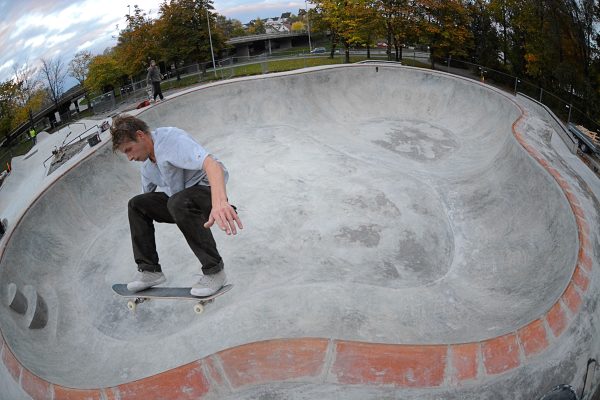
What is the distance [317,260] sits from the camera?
6957mm

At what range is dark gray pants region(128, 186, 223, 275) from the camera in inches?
A: 147

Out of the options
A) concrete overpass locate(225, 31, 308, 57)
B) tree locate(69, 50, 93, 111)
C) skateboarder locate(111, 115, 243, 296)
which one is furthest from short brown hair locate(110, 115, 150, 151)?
concrete overpass locate(225, 31, 308, 57)

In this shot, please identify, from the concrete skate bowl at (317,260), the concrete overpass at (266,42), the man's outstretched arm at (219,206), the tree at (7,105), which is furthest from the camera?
the concrete overpass at (266,42)

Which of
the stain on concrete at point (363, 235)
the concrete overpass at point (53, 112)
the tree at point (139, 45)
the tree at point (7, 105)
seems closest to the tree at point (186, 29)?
the tree at point (139, 45)

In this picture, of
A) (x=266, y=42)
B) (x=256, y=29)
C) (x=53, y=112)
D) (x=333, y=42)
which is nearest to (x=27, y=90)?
(x=53, y=112)

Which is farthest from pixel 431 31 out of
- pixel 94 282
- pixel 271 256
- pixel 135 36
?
pixel 94 282

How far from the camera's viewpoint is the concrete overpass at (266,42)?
6197cm

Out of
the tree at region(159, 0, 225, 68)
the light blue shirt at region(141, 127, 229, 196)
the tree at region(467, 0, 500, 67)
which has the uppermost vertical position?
the tree at region(159, 0, 225, 68)

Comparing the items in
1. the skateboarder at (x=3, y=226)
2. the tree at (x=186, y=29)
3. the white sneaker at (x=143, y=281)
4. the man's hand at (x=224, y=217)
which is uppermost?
the tree at (x=186, y=29)

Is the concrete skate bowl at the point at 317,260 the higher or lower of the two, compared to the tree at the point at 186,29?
lower

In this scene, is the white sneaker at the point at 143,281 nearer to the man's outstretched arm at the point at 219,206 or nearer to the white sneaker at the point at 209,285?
the white sneaker at the point at 209,285

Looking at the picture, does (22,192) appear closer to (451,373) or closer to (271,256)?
(271,256)

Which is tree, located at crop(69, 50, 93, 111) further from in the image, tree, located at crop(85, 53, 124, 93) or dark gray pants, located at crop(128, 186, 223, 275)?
dark gray pants, located at crop(128, 186, 223, 275)

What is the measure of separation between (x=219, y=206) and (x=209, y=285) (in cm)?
161
